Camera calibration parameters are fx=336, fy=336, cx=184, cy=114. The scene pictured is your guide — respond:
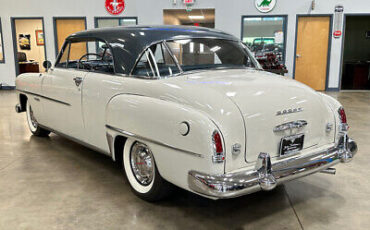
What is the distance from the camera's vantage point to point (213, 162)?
89.4 inches

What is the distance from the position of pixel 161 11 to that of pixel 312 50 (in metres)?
5.17

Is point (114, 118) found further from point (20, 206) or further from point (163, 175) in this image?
point (20, 206)

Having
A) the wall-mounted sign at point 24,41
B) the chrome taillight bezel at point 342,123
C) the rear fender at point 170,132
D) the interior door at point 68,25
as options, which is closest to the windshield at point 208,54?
the rear fender at point 170,132

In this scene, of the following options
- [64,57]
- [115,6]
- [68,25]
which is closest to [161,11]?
[115,6]

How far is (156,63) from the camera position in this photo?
3031mm

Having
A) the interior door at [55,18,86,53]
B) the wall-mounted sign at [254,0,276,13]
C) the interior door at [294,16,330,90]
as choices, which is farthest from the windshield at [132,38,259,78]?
the interior door at [55,18,86,53]

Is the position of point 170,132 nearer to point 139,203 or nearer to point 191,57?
point 139,203

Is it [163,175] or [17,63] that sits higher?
[17,63]

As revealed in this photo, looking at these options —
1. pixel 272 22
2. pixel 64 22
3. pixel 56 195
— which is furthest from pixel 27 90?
pixel 272 22

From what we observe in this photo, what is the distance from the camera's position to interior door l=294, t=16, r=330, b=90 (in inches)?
429

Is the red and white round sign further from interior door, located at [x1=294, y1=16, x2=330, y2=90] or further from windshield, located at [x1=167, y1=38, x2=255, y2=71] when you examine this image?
windshield, located at [x1=167, y1=38, x2=255, y2=71]

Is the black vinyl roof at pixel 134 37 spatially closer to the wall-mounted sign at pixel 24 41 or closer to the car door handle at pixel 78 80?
the car door handle at pixel 78 80

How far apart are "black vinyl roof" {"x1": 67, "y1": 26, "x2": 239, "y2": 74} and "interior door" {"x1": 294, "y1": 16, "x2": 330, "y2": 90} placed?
8.45 metres

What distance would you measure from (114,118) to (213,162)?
3.82ft
